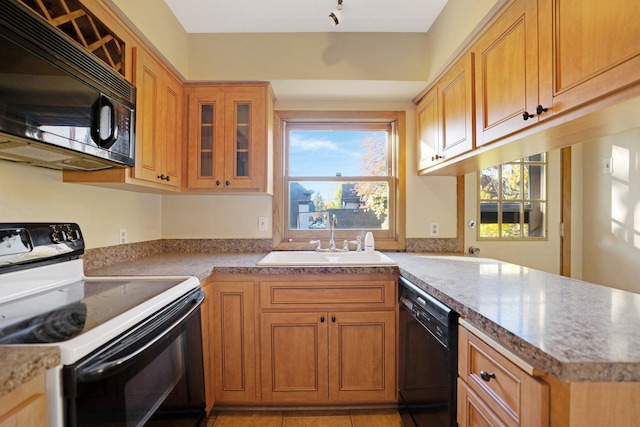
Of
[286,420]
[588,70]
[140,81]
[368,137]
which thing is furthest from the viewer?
[368,137]

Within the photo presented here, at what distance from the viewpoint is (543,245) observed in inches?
89.0

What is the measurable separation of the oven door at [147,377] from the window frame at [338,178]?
1.08 m

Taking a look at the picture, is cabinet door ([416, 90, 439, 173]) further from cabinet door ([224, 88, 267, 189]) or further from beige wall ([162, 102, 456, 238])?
cabinet door ([224, 88, 267, 189])

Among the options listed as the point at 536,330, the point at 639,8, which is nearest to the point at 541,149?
the point at 639,8

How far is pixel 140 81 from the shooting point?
1534 millimetres

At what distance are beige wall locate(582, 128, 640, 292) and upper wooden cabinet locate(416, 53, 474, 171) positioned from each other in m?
1.13

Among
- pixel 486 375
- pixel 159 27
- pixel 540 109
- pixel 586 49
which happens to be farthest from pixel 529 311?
pixel 159 27

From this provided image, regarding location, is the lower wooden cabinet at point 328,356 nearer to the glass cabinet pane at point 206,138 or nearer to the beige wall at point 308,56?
the glass cabinet pane at point 206,138

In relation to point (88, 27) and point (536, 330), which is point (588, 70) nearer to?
point (536, 330)

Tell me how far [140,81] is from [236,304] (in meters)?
1.31

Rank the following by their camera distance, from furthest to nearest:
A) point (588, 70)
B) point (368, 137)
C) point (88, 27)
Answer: point (368, 137) → point (88, 27) → point (588, 70)

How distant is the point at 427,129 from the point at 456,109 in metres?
0.42

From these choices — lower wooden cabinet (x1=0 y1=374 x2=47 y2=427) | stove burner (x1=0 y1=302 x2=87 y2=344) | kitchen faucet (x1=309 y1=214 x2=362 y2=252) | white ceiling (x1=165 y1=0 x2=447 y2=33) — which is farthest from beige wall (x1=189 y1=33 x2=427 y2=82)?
lower wooden cabinet (x1=0 y1=374 x2=47 y2=427)

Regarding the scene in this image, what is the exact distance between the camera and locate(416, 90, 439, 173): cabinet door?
196cm
